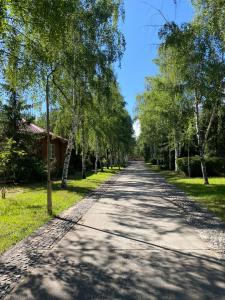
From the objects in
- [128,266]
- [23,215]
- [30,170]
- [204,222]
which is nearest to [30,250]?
[128,266]

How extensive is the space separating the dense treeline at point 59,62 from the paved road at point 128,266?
4289mm

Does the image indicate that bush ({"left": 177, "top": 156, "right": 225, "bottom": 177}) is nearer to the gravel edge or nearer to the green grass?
the gravel edge

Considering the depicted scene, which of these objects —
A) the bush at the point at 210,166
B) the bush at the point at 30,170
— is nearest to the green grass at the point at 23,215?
the bush at the point at 30,170

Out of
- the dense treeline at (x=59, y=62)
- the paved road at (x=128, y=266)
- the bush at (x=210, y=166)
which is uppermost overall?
the dense treeline at (x=59, y=62)

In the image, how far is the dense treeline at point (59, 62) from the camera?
8.33 metres

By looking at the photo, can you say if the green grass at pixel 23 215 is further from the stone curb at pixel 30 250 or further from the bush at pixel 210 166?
the bush at pixel 210 166

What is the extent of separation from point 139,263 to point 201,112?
19.7 m

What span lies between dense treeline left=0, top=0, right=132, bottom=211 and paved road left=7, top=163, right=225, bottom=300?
4.29 metres

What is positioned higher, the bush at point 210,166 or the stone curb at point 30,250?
the bush at point 210,166

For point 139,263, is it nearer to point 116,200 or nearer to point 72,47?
point 116,200

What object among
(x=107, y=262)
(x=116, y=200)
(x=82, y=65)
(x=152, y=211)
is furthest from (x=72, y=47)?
(x=107, y=262)

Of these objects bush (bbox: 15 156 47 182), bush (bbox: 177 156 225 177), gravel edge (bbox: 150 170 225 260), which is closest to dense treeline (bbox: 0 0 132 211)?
bush (bbox: 15 156 47 182)

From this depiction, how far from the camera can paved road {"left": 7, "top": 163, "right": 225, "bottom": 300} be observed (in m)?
5.12

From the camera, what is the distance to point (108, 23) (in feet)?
62.5
